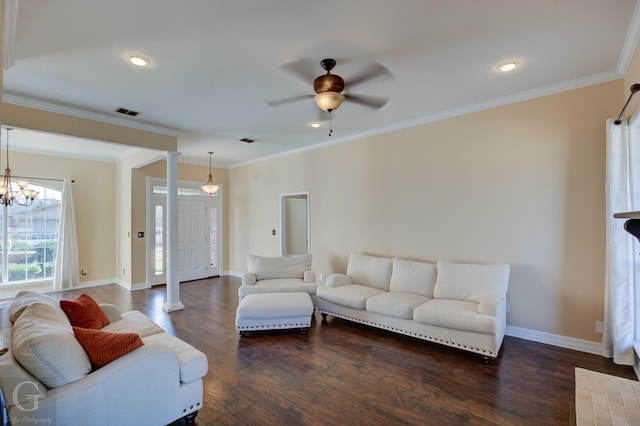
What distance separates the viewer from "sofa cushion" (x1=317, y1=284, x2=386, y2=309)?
3908 millimetres

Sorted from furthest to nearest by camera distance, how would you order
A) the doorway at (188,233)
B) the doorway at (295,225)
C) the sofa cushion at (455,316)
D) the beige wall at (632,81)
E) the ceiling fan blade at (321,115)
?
the doorway at (295,225) < the doorway at (188,233) < the ceiling fan blade at (321,115) < the sofa cushion at (455,316) < the beige wall at (632,81)

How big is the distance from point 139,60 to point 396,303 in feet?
12.0

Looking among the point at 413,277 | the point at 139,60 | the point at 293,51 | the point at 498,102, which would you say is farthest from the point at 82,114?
the point at 498,102

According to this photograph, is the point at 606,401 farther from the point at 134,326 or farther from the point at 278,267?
the point at 278,267

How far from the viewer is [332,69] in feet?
9.53

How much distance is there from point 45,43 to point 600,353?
5855 mm

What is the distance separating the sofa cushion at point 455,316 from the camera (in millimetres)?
2971

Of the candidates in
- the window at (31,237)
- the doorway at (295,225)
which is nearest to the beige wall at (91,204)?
the window at (31,237)

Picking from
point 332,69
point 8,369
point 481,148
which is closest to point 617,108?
point 481,148

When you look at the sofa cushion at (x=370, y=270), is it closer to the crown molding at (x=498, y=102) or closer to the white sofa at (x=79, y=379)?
the crown molding at (x=498, y=102)

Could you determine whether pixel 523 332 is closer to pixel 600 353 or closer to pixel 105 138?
pixel 600 353

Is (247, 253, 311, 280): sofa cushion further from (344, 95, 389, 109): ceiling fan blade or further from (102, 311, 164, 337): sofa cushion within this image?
(344, 95, 389, 109): ceiling fan blade

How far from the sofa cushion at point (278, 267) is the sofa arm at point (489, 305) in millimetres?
2738

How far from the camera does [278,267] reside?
16.4 feet
